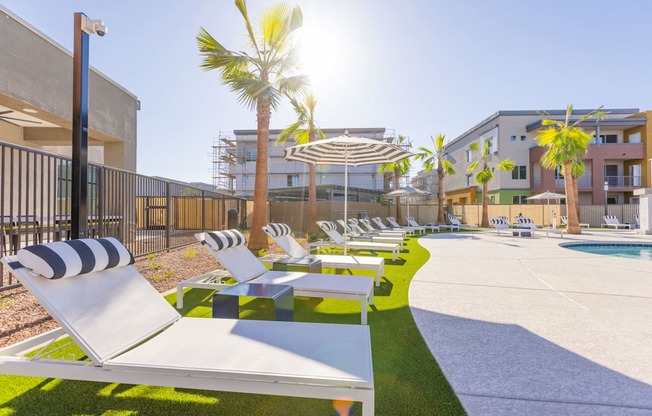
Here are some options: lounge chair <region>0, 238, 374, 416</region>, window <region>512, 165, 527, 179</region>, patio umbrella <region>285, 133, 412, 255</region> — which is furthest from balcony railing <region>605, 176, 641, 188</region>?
lounge chair <region>0, 238, 374, 416</region>

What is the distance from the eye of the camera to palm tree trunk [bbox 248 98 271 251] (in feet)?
31.7

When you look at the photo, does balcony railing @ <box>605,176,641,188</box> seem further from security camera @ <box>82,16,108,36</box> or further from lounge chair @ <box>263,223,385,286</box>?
security camera @ <box>82,16,108,36</box>

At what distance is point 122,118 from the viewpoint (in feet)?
33.6

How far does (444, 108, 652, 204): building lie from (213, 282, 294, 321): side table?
3061 centimetres

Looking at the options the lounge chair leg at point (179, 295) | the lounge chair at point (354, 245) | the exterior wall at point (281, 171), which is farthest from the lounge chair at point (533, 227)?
the exterior wall at point (281, 171)

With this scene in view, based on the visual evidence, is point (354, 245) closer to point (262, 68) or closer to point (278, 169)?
point (262, 68)

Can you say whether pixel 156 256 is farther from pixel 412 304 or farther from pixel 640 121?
pixel 640 121

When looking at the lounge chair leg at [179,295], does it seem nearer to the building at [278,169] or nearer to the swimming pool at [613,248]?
the swimming pool at [613,248]

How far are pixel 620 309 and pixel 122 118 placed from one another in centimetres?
1191

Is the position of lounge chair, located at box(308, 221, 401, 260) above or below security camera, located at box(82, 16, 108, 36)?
below

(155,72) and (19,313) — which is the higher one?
(155,72)

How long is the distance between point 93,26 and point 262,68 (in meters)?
6.61

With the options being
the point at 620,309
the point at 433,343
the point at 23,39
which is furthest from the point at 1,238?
the point at 620,309

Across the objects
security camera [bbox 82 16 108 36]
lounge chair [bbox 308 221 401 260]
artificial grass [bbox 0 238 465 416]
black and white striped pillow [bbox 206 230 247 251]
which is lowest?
artificial grass [bbox 0 238 465 416]
